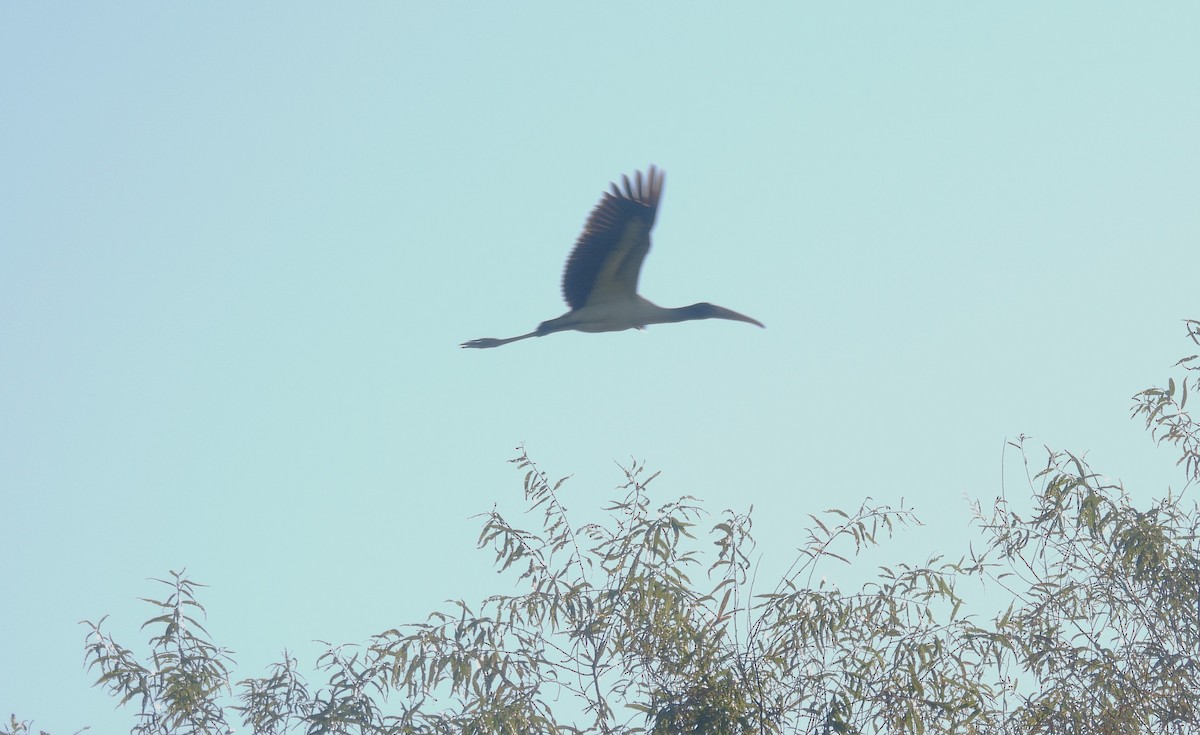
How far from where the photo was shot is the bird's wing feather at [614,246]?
747cm

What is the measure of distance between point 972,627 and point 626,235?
2657mm

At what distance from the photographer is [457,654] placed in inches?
242

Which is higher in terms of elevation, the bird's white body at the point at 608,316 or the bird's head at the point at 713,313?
the bird's head at the point at 713,313

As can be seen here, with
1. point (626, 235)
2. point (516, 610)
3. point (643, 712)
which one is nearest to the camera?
point (643, 712)

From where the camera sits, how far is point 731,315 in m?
8.56

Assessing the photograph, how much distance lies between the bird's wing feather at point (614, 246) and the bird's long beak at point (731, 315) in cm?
81

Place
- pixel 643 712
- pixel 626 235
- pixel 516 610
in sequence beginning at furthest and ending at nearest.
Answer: pixel 626 235, pixel 516 610, pixel 643 712

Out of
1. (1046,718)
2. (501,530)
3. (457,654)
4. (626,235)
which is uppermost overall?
(626,235)

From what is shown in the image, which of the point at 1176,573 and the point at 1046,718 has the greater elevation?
the point at 1176,573

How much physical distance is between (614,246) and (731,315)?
122 centimetres

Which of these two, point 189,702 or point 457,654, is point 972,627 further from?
point 189,702

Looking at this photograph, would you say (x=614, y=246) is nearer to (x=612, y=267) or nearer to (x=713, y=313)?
(x=612, y=267)

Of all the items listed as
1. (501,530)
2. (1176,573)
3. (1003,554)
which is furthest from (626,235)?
(1176,573)

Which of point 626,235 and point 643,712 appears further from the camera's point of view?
point 626,235
